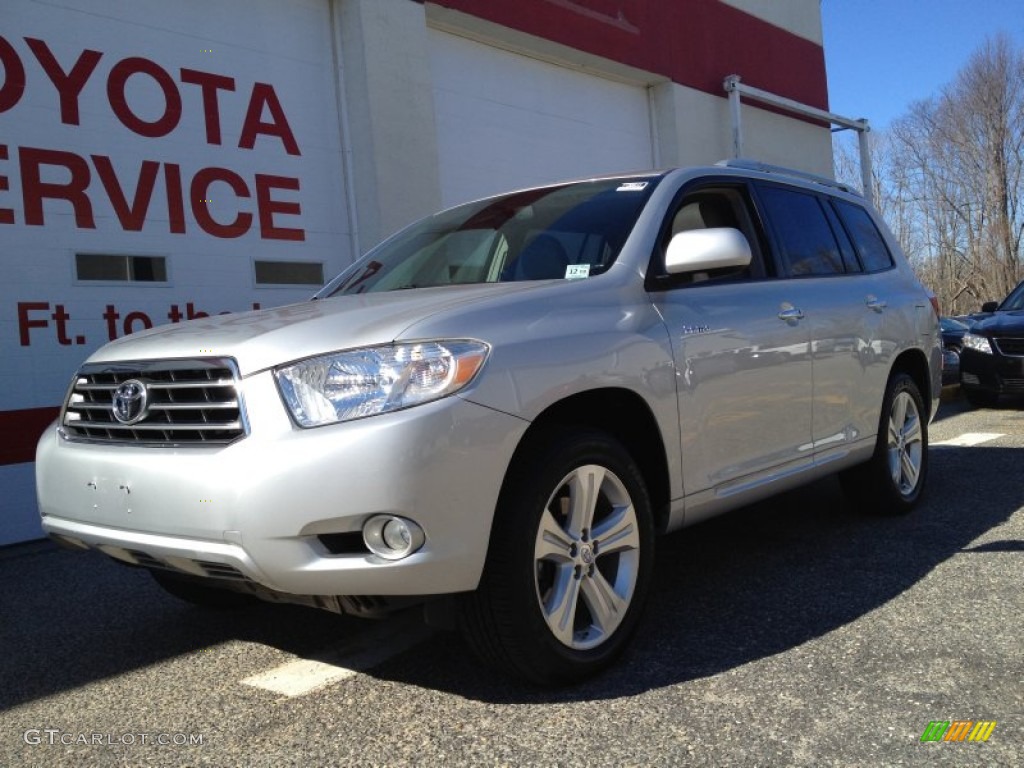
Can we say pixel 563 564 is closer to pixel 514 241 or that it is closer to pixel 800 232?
pixel 514 241

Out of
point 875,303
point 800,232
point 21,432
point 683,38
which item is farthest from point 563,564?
Answer: point 683,38

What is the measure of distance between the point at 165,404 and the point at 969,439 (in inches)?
277

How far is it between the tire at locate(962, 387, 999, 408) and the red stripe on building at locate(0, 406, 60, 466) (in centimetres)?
917

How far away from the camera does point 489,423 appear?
8.57 feet

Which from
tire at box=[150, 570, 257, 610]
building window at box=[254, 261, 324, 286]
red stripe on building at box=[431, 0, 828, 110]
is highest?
red stripe on building at box=[431, 0, 828, 110]

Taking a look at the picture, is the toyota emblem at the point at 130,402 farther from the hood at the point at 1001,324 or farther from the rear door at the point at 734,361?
the hood at the point at 1001,324

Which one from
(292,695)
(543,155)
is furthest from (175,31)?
(292,695)

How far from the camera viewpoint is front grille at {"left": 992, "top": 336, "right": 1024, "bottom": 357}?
9797 millimetres

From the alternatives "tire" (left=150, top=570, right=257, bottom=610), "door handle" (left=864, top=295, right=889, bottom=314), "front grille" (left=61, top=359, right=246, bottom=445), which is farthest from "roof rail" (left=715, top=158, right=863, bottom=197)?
"tire" (left=150, top=570, right=257, bottom=610)

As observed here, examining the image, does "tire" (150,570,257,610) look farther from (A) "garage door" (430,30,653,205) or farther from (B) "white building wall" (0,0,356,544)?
(A) "garage door" (430,30,653,205)

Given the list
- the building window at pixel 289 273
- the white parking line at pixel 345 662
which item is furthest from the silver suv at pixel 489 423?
the building window at pixel 289 273

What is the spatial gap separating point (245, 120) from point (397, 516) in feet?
20.2

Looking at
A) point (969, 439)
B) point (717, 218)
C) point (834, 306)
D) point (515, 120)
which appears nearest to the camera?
point (717, 218)

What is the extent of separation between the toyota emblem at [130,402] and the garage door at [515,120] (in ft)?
22.6
